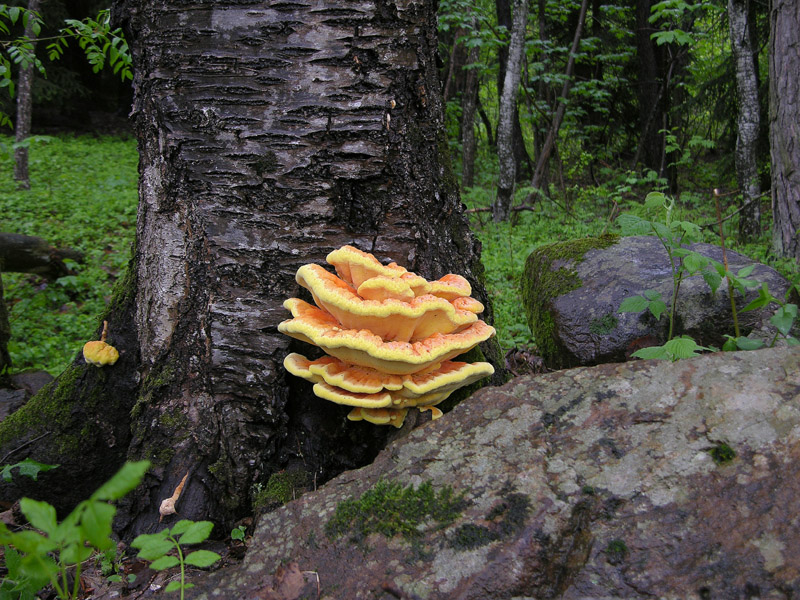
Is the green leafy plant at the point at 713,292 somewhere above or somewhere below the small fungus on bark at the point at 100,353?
above

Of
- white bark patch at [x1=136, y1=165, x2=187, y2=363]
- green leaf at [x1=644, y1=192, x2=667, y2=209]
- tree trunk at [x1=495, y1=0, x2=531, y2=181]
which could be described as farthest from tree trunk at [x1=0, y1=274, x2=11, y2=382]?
tree trunk at [x1=495, y1=0, x2=531, y2=181]

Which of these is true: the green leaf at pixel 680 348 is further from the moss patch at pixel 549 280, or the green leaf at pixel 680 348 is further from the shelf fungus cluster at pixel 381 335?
the moss patch at pixel 549 280

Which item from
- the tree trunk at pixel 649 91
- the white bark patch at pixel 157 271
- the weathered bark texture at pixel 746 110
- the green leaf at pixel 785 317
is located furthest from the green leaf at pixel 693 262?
the tree trunk at pixel 649 91

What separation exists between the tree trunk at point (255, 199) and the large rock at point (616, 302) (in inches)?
80.2

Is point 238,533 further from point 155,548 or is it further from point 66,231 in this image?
point 66,231

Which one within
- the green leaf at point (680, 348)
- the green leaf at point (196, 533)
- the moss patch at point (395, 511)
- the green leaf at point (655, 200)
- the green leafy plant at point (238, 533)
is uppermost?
the green leaf at point (655, 200)

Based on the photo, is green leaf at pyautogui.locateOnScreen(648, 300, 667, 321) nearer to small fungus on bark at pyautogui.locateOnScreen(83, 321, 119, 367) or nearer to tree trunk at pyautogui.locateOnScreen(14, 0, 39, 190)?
small fungus on bark at pyautogui.locateOnScreen(83, 321, 119, 367)

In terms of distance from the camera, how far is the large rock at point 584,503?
1.34 meters

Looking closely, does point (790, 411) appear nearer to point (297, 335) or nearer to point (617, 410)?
point (617, 410)

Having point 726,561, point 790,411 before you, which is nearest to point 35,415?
point 726,561

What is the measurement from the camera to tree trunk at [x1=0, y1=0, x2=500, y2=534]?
227 cm

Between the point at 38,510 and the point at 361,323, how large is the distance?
1081 millimetres

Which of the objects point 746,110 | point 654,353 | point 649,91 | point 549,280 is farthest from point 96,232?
point 649,91

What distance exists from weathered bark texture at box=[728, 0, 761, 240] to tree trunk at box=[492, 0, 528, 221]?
3394 mm
